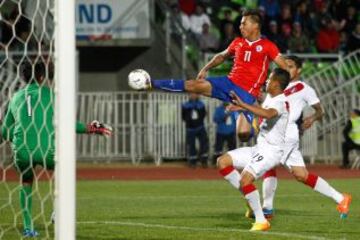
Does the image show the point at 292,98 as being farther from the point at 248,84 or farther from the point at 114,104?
the point at 114,104

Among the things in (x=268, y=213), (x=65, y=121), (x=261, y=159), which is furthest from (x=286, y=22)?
(x=65, y=121)

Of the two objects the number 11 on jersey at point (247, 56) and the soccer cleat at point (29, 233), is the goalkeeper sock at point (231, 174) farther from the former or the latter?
the soccer cleat at point (29, 233)

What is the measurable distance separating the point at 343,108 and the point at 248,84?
16852 millimetres

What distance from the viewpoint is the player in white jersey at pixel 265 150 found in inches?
488

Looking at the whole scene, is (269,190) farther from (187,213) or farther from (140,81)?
(140,81)

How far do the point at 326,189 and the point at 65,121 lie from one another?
5.61m

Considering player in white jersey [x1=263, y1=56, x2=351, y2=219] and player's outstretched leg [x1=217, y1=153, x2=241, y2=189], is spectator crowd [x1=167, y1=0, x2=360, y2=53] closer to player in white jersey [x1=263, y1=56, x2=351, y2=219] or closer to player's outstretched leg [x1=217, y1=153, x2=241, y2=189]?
player in white jersey [x1=263, y1=56, x2=351, y2=219]

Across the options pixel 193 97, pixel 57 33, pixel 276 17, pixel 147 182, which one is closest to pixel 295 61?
pixel 57 33

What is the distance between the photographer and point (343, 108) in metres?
30.8

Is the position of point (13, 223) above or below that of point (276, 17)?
below

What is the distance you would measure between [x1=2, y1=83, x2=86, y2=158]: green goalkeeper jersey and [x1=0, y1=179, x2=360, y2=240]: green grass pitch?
24.9 inches

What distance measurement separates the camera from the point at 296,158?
14078mm

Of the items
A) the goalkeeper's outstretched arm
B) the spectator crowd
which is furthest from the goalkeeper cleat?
the spectator crowd

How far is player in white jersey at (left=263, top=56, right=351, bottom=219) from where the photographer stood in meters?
13.7
